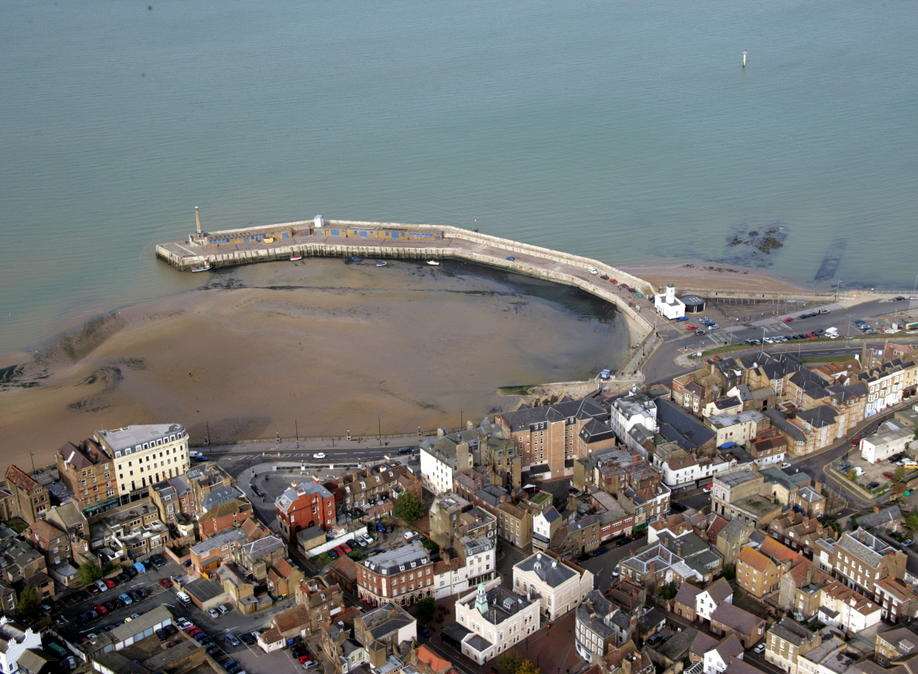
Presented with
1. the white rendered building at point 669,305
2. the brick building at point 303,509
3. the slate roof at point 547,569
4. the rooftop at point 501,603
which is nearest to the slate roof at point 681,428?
the slate roof at point 547,569

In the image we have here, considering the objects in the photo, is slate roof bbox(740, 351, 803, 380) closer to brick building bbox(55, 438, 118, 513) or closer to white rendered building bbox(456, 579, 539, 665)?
white rendered building bbox(456, 579, 539, 665)

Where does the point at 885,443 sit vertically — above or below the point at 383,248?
below

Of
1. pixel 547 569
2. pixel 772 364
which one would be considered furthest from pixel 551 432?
pixel 772 364

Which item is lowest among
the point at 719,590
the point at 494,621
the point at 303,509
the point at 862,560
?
the point at 494,621

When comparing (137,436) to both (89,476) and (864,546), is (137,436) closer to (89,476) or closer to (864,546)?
(89,476)

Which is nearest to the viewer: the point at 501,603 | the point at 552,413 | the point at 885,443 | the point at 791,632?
the point at 791,632

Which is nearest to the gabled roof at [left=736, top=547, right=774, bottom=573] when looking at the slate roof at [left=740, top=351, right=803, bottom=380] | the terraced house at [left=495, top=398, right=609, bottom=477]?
the terraced house at [left=495, top=398, right=609, bottom=477]
